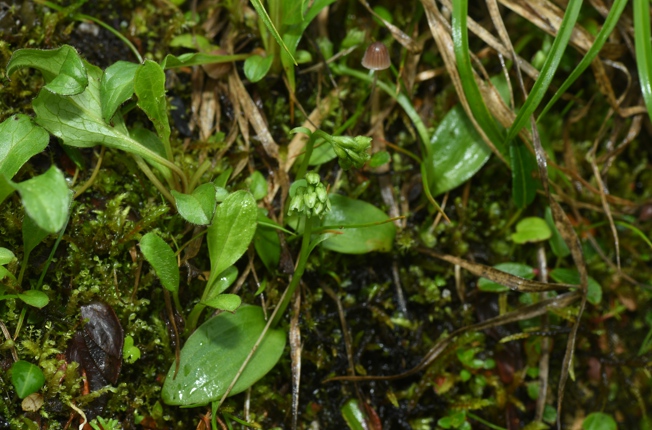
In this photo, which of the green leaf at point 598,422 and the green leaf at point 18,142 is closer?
Answer: the green leaf at point 18,142

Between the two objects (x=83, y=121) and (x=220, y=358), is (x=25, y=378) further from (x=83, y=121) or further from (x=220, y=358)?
(x=83, y=121)

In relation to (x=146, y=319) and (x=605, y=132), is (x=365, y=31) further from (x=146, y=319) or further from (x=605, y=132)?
(x=146, y=319)

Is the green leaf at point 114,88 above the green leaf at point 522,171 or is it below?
above

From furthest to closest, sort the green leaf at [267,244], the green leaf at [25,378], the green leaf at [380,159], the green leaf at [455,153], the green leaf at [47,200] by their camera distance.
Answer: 1. the green leaf at [455,153]
2. the green leaf at [380,159]
3. the green leaf at [267,244]
4. the green leaf at [25,378]
5. the green leaf at [47,200]

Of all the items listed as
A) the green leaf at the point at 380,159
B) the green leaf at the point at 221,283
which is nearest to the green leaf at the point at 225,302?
the green leaf at the point at 221,283

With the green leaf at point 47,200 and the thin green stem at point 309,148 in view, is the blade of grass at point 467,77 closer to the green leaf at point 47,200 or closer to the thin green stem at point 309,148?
the thin green stem at point 309,148

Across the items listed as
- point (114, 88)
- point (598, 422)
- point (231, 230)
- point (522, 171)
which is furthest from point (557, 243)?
point (114, 88)
